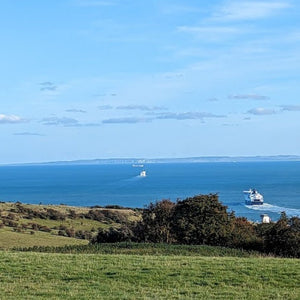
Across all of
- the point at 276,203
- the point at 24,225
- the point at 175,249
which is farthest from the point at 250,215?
the point at 175,249

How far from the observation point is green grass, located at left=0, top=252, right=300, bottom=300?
43.8ft

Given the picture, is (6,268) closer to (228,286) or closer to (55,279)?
(55,279)

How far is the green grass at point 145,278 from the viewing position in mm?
13359

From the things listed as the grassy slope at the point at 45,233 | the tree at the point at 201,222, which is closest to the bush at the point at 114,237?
the tree at the point at 201,222

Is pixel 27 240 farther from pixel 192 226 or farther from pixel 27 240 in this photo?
pixel 192 226

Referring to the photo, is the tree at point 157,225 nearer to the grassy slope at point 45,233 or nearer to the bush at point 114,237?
Result: the bush at point 114,237

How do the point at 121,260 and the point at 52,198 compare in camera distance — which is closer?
the point at 121,260

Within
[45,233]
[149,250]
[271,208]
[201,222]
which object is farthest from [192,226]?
[271,208]

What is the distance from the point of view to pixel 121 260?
18766mm

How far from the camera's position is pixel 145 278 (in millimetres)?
15477

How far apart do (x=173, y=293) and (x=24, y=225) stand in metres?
39.2

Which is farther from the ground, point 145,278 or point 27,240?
point 145,278

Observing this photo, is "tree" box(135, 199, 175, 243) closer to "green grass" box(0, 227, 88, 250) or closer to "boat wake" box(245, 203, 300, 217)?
"green grass" box(0, 227, 88, 250)

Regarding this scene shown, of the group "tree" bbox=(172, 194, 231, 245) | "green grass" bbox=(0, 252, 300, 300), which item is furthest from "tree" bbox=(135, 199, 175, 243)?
"green grass" bbox=(0, 252, 300, 300)
